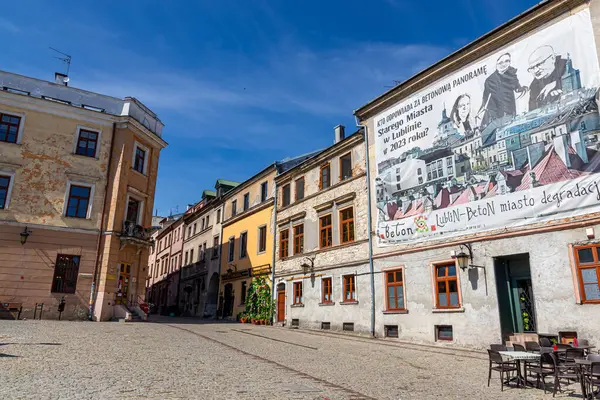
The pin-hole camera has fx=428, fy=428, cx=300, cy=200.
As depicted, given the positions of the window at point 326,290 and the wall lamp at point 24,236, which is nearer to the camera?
the wall lamp at point 24,236

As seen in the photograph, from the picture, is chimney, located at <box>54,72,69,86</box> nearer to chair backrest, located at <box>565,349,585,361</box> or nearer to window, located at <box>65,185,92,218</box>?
window, located at <box>65,185,92,218</box>

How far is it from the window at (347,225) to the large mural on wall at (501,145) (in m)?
2.13

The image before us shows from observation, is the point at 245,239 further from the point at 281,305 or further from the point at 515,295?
the point at 515,295

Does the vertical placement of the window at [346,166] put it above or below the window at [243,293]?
above

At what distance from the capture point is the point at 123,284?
23.9 metres

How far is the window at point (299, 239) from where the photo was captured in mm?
24375

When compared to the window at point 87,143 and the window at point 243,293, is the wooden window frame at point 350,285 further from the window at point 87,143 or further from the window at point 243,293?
the window at point 87,143

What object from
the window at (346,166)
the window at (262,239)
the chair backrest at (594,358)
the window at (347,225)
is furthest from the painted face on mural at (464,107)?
the window at (262,239)

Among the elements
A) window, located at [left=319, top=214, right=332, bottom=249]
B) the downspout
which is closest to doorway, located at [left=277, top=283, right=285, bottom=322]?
window, located at [left=319, top=214, right=332, bottom=249]

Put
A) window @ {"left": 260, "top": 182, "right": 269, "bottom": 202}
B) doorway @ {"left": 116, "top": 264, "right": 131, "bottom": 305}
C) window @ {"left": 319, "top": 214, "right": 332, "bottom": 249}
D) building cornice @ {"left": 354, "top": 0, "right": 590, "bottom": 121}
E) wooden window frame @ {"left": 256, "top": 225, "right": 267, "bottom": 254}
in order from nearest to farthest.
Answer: building cornice @ {"left": 354, "top": 0, "right": 590, "bottom": 121} < window @ {"left": 319, "top": 214, "right": 332, "bottom": 249} < doorway @ {"left": 116, "top": 264, "right": 131, "bottom": 305} < wooden window frame @ {"left": 256, "top": 225, "right": 267, "bottom": 254} < window @ {"left": 260, "top": 182, "right": 269, "bottom": 202}

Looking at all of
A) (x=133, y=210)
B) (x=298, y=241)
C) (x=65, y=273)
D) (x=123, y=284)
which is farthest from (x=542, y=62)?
(x=65, y=273)

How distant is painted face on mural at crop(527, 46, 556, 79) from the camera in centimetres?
1388

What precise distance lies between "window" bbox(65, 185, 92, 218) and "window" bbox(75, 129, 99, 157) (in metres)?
2.02

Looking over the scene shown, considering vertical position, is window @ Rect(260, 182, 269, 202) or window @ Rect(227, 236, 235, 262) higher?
window @ Rect(260, 182, 269, 202)
